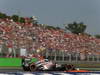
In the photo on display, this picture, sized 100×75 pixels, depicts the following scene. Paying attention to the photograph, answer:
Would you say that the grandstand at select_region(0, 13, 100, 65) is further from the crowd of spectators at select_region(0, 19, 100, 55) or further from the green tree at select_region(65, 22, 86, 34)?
the green tree at select_region(65, 22, 86, 34)

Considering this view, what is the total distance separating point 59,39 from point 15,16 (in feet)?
81.3

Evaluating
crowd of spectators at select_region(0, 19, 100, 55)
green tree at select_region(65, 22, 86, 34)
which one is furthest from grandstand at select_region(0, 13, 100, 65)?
green tree at select_region(65, 22, 86, 34)

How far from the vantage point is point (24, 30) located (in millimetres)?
45562

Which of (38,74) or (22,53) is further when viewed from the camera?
(22,53)

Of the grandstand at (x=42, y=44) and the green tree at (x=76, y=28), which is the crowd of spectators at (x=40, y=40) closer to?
the grandstand at (x=42, y=44)

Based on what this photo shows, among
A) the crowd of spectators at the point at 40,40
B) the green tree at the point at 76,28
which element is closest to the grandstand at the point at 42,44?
the crowd of spectators at the point at 40,40

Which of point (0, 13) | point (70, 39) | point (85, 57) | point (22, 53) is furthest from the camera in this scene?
point (0, 13)

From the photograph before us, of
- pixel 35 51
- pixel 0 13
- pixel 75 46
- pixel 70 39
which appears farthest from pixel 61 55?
pixel 0 13

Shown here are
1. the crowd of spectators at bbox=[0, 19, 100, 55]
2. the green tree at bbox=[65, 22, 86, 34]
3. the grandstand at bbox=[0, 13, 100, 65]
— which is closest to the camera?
the grandstand at bbox=[0, 13, 100, 65]

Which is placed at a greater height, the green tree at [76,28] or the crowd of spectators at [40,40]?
the green tree at [76,28]

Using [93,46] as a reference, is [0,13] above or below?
above

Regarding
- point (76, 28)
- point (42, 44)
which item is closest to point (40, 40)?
point (42, 44)

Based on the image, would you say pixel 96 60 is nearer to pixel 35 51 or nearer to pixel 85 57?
pixel 85 57

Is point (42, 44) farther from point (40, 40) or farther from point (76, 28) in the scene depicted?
point (76, 28)
